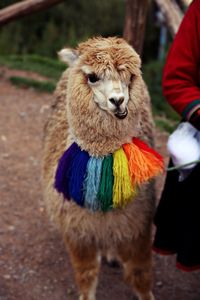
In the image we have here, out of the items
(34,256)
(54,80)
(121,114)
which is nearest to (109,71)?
(121,114)

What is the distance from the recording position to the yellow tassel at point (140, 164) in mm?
2723

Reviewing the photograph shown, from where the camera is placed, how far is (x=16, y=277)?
12.1 feet

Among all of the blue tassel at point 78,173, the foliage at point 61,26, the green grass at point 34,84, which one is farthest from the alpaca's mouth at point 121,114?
the foliage at point 61,26

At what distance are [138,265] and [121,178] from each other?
0.72 m

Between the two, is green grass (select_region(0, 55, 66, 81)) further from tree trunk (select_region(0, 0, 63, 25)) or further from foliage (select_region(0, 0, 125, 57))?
tree trunk (select_region(0, 0, 63, 25))

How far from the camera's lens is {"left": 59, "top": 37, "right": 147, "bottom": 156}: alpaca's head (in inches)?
102

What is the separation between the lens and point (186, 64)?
2.66m

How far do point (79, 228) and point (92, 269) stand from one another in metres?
0.32

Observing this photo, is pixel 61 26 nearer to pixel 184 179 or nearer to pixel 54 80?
pixel 54 80

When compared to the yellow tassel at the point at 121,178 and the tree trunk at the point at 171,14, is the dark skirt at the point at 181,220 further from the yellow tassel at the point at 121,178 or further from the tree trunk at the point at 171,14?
the tree trunk at the point at 171,14

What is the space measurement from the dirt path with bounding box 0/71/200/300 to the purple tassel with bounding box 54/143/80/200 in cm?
93

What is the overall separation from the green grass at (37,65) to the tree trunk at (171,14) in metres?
2.64

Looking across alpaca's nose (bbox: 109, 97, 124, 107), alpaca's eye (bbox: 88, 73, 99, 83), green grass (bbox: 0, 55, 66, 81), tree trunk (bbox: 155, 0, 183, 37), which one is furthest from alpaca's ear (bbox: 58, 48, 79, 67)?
green grass (bbox: 0, 55, 66, 81)

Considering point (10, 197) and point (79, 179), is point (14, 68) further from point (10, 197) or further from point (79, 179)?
point (79, 179)
